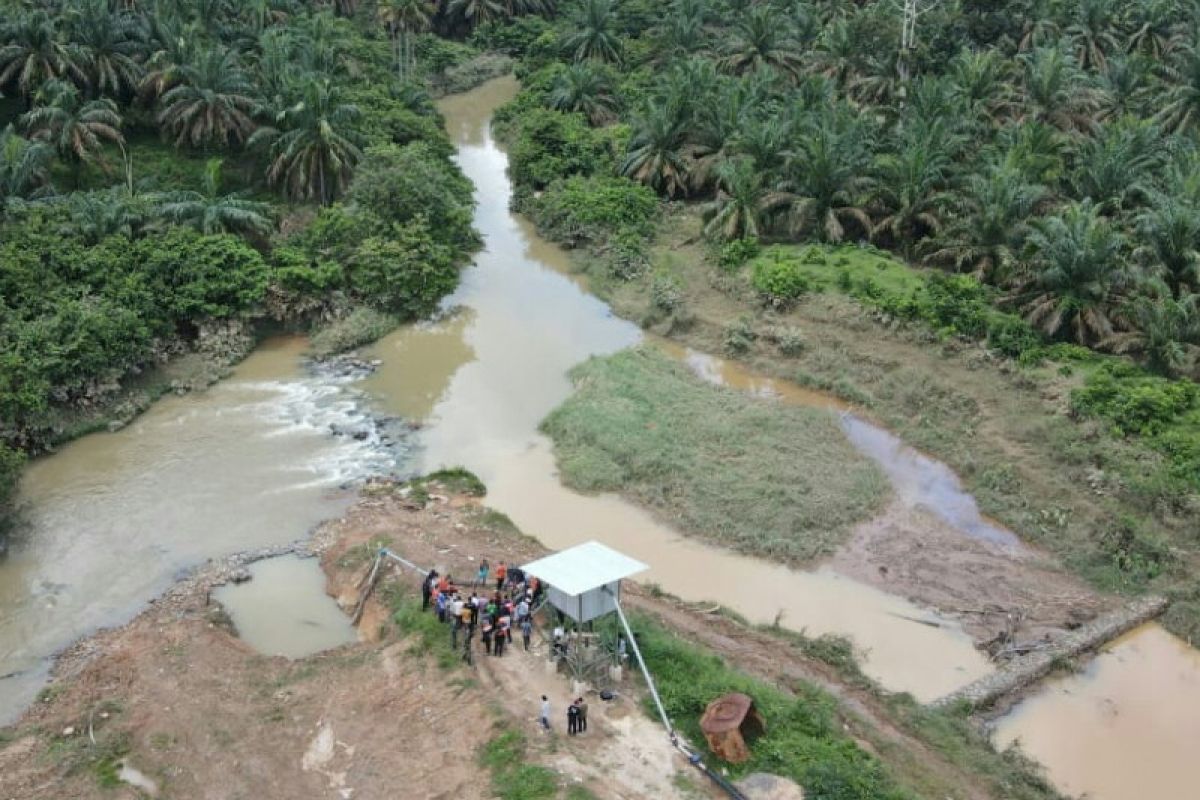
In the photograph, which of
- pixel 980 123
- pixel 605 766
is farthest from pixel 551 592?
pixel 980 123

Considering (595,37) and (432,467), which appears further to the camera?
(595,37)

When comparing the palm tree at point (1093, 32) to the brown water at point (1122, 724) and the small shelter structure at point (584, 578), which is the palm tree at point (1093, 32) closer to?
the brown water at point (1122, 724)

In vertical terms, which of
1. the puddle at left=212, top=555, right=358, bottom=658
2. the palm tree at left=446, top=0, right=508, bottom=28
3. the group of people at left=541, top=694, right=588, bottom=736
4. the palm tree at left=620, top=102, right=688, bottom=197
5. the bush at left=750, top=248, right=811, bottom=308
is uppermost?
the palm tree at left=446, top=0, right=508, bottom=28

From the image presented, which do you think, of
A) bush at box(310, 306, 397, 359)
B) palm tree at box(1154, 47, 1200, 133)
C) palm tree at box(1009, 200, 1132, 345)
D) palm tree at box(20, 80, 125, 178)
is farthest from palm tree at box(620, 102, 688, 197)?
palm tree at box(20, 80, 125, 178)

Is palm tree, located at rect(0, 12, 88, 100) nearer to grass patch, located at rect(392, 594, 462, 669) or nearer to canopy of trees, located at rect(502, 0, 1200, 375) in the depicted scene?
canopy of trees, located at rect(502, 0, 1200, 375)

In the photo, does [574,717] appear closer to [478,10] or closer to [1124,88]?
[1124,88]

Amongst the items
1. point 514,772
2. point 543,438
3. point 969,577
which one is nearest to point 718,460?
point 543,438

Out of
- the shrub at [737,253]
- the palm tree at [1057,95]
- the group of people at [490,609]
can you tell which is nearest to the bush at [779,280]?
the shrub at [737,253]
